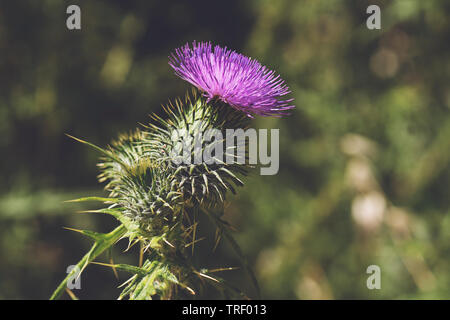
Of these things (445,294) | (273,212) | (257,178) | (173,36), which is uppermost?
(173,36)

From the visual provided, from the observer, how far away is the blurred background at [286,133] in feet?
11.0

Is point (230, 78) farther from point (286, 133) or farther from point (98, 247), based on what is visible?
point (286, 133)

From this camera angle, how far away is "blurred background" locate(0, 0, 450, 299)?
11.0 ft

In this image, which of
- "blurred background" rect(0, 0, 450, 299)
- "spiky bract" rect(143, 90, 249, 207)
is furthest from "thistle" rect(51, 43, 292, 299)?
"blurred background" rect(0, 0, 450, 299)

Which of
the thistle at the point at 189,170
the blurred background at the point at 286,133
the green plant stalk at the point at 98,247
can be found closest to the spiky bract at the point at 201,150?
the thistle at the point at 189,170

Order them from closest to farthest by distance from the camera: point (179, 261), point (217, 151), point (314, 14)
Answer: point (179, 261) → point (217, 151) → point (314, 14)

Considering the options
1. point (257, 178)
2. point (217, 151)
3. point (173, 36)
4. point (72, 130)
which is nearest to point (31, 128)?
point (72, 130)

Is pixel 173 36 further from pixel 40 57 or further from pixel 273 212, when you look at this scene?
pixel 273 212

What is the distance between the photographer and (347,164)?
11.5 feet

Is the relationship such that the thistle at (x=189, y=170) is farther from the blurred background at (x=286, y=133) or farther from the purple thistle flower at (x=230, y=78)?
the blurred background at (x=286, y=133)

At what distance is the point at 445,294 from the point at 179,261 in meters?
1.95

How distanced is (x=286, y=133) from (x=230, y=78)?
8.04 ft

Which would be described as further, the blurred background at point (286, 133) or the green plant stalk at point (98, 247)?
the blurred background at point (286, 133)

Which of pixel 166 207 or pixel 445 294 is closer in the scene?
pixel 166 207
